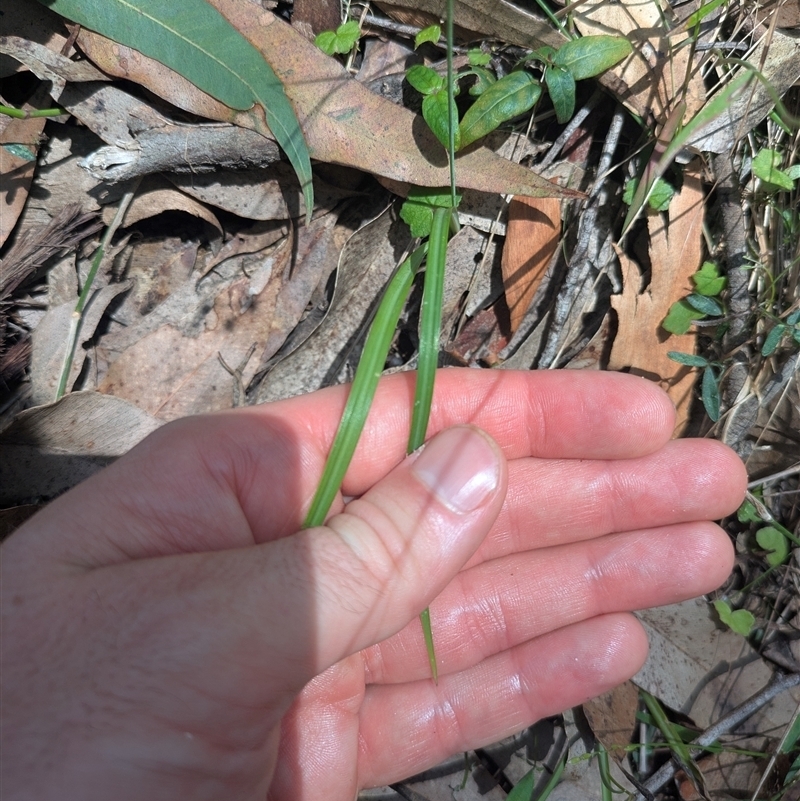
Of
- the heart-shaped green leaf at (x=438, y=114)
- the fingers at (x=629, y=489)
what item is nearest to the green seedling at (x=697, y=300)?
the fingers at (x=629, y=489)

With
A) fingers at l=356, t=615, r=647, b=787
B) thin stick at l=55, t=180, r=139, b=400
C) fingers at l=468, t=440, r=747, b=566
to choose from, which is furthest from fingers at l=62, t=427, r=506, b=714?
thin stick at l=55, t=180, r=139, b=400

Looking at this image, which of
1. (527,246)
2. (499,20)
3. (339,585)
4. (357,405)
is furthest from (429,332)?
(499,20)

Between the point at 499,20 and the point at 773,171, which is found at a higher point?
the point at 499,20

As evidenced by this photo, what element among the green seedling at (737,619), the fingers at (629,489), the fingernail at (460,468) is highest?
the fingernail at (460,468)

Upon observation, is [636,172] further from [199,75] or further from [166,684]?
[166,684]

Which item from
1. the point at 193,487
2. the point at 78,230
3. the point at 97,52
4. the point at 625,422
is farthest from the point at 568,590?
the point at 97,52

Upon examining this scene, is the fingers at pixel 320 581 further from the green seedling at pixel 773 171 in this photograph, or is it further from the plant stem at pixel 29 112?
the plant stem at pixel 29 112

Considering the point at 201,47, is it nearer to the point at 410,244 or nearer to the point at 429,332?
the point at 410,244
